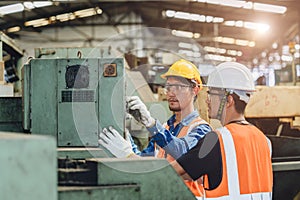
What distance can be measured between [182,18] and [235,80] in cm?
918

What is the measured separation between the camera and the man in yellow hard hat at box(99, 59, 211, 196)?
1.86 m

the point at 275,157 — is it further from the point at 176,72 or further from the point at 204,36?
the point at 204,36

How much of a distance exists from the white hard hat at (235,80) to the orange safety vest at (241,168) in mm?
183

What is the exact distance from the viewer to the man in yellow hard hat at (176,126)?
186 cm

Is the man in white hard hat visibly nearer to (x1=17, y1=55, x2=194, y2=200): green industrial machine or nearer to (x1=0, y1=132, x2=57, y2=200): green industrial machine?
(x1=17, y1=55, x2=194, y2=200): green industrial machine

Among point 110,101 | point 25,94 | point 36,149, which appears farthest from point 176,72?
point 36,149

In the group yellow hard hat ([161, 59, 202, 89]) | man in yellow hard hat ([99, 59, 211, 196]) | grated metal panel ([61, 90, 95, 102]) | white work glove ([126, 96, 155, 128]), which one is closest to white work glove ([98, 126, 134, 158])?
man in yellow hard hat ([99, 59, 211, 196])

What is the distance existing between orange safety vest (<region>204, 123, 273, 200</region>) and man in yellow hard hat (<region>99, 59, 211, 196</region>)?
0.18 m

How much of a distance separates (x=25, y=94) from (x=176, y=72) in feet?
3.07

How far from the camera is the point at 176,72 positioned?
2504mm

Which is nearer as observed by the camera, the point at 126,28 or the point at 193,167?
the point at 193,167

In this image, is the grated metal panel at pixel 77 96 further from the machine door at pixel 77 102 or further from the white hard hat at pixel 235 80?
the white hard hat at pixel 235 80

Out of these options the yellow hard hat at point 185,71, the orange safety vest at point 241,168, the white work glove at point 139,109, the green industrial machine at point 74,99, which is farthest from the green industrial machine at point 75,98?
the yellow hard hat at point 185,71

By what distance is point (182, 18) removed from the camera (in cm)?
1090
